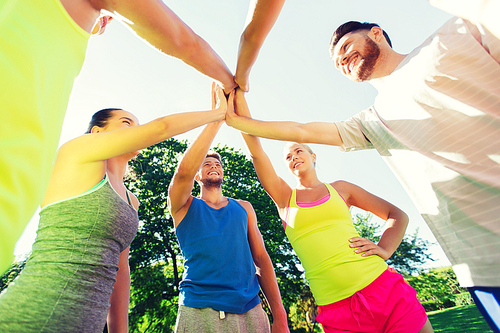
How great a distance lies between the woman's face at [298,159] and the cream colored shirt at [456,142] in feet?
5.04

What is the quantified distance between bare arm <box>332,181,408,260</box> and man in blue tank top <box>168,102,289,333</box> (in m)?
1.23

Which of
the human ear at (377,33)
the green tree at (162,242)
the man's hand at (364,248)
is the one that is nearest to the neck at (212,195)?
the man's hand at (364,248)

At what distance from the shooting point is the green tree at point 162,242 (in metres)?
12.7

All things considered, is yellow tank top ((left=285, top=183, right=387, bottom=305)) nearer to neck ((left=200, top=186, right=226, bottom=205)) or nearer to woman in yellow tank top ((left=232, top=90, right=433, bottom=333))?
woman in yellow tank top ((left=232, top=90, right=433, bottom=333))

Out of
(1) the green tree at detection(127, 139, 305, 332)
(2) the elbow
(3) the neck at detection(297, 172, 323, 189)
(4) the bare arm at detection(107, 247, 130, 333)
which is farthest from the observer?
(1) the green tree at detection(127, 139, 305, 332)

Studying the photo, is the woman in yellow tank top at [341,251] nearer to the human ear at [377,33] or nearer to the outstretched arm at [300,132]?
the outstretched arm at [300,132]

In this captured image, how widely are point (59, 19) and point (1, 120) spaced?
0.40 metres

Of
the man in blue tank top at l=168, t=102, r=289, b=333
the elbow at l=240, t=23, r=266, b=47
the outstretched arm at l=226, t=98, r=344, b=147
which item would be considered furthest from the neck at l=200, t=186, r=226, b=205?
the elbow at l=240, t=23, r=266, b=47

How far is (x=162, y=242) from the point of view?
13469 millimetres

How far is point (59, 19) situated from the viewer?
81 centimetres

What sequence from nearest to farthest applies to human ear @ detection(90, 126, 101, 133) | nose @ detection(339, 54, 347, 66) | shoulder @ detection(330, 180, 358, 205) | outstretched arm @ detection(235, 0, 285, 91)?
outstretched arm @ detection(235, 0, 285, 91) < human ear @ detection(90, 126, 101, 133) < nose @ detection(339, 54, 347, 66) < shoulder @ detection(330, 180, 358, 205)

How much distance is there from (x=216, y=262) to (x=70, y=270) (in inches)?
61.2

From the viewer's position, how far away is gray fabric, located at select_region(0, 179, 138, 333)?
3.79 feet

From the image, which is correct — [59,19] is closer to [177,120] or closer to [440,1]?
[177,120]
